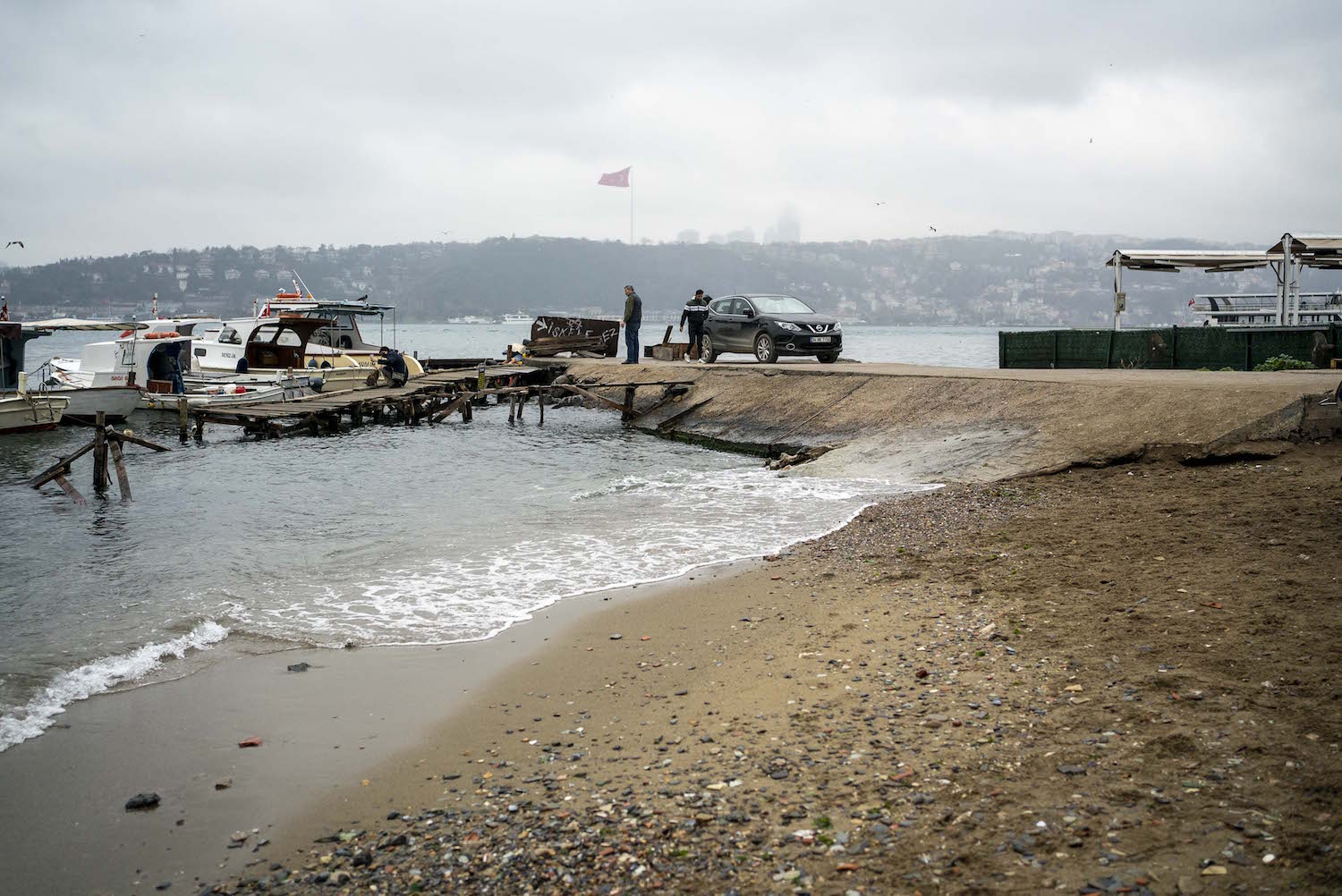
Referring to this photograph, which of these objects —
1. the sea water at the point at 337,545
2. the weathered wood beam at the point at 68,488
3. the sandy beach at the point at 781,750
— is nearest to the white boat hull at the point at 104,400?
the sea water at the point at 337,545

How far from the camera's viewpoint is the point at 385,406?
26828 mm

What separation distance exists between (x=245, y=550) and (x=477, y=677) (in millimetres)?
5740

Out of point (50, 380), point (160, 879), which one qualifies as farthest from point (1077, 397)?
point (50, 380)

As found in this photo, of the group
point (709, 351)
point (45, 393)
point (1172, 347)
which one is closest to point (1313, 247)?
point (1172, 347)

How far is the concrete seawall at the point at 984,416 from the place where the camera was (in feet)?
A: 39.2

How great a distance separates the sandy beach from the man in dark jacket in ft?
65.3

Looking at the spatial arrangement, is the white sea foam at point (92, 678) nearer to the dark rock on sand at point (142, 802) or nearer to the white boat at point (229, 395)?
the dark rock on sand at point (142, 802)

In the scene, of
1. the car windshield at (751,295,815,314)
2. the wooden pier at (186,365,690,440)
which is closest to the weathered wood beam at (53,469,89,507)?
the wooden pier at (186,365,690,440)

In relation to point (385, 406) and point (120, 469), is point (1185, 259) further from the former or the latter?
point (120, 469)

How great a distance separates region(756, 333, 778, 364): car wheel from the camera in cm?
2422

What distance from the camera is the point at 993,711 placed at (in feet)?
16.0

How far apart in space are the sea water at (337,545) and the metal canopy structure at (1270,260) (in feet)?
45.5

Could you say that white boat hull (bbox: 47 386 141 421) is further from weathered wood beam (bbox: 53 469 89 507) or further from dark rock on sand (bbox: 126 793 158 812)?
dark rock on sand (bbox: 126 793 158 812)

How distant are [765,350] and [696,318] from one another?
3.54m
